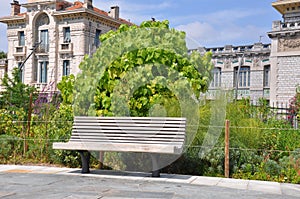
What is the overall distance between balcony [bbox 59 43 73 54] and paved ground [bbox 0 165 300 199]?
24.6 meters

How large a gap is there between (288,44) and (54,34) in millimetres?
17365

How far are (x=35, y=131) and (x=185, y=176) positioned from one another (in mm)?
4191

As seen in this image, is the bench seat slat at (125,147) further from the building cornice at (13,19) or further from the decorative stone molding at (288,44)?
the building cornice at (13,19)

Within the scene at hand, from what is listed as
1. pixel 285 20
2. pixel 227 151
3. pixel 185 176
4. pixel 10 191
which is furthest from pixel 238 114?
pixel 285 20

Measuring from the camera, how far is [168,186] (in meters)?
6.84

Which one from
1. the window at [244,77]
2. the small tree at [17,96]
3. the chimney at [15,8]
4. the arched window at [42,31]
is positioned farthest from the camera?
the chimney at [15,8]

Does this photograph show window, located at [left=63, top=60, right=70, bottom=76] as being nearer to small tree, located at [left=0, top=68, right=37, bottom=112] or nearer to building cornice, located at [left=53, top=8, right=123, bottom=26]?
building cornice, located at [left=53, top=8, right=123, bottom=26]

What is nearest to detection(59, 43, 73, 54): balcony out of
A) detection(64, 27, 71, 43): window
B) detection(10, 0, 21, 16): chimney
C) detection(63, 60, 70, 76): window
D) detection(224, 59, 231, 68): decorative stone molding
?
detection(64, 27, 71, 43): window

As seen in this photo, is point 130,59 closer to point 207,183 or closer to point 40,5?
point 207,183

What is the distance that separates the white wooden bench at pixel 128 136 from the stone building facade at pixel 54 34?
2397cm

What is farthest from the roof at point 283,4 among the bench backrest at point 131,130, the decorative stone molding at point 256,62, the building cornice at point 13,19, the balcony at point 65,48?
the bench backrest at point 131,130

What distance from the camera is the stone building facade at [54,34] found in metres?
32.3

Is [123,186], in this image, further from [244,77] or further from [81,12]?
[81,12]

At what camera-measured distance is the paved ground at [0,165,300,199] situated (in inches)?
237
